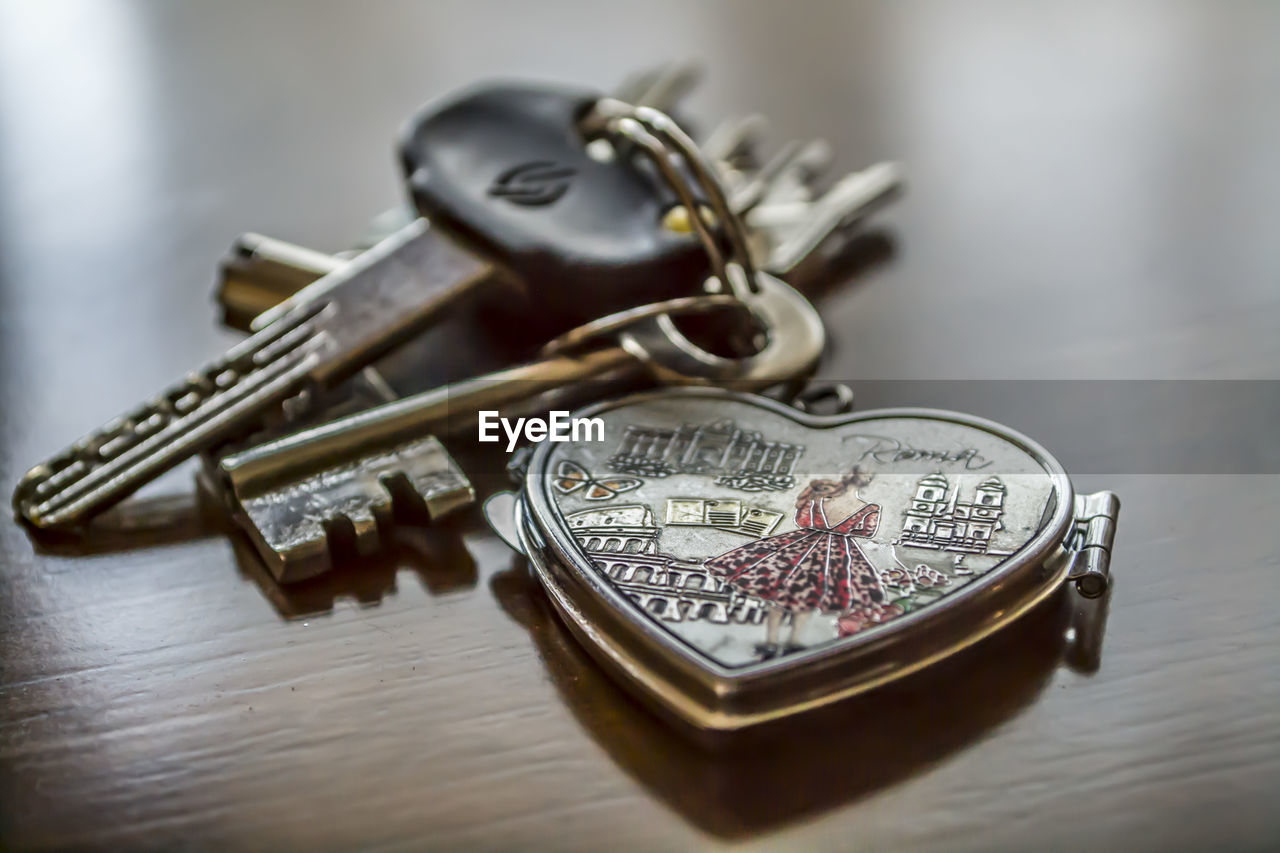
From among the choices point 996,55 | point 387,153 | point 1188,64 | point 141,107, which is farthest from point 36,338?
point 1188,64

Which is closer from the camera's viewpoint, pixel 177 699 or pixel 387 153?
Result: pixel 177 699

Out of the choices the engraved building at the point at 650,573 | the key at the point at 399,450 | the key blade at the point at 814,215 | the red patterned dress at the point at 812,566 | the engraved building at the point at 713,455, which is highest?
the red patterned dress at the point at 812,566

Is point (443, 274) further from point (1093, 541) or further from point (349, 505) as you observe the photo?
point (1093, 541)

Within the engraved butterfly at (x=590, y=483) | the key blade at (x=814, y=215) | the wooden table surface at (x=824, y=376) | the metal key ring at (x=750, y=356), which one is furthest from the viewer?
the key blade at (x=814, y=215)

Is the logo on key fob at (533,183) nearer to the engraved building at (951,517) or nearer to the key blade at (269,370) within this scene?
the key blade at (269,370)

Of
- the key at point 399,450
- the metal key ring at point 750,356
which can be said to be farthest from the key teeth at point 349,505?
the metal key ring at point 750,356

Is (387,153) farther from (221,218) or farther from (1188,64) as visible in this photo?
(1188,64)

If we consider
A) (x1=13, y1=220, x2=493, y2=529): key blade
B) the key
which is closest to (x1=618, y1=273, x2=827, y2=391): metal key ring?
the key
